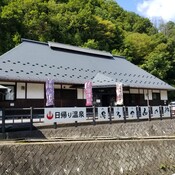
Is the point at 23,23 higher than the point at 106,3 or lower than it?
lower

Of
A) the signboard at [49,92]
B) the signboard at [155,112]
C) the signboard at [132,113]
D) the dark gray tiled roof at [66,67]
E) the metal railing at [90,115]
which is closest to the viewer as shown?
the metal railing at [90,115]

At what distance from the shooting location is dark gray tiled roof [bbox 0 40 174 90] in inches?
606

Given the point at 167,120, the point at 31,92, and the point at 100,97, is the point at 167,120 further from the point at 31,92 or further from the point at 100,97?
the point at 31,92

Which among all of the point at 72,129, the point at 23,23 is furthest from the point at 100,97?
the point at 23,23

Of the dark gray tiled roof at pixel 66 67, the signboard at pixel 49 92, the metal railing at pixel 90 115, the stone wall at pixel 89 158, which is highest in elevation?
the dark gray tiled roof at pixel 66 67

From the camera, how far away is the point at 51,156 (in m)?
7.06

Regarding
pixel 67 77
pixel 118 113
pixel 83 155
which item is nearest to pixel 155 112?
pixel 118 113

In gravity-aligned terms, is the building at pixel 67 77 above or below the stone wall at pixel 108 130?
above

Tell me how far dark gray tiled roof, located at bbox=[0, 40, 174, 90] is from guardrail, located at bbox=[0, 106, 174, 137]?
2.96 m

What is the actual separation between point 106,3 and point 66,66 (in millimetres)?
39886

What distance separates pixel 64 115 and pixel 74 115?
54cm

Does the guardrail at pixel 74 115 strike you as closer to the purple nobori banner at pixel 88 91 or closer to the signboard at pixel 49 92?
the signboard at pixel 49 92

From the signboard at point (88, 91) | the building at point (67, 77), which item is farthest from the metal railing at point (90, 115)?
the building at point (67, 77)

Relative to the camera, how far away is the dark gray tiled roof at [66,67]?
50.5 ft
